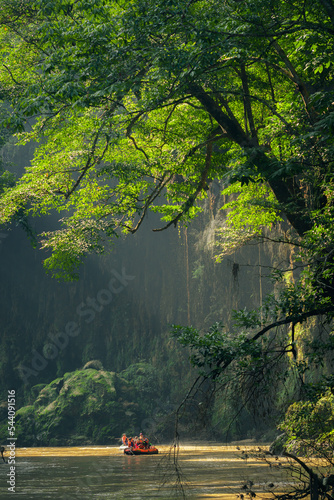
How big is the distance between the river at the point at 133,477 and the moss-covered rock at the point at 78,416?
262 inches

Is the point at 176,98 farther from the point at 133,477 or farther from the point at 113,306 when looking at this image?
the point at 113,306

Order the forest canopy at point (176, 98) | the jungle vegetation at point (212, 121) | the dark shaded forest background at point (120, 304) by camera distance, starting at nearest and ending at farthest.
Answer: the jungle vegetation at point (212, 121)
the forest canopy at point (176, 98)
the dark shaded forest background at point (120, 304)

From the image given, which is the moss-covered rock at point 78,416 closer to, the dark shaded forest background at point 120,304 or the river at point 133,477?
the dark shaded forest background at point 120,304

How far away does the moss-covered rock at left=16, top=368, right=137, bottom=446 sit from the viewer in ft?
97.8

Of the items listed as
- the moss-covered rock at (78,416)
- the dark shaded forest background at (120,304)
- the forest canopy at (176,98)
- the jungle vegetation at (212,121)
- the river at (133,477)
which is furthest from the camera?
the dark shaded forest background at (120,304)

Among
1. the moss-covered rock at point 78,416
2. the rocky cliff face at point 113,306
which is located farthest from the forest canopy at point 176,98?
the rocky cliff face at point 113,306

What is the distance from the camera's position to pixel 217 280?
35.1 meters

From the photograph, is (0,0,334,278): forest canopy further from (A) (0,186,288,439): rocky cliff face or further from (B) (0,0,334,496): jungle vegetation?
(A) (0,186,288,439): rocky cliff face

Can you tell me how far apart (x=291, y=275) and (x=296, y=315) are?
1502cm

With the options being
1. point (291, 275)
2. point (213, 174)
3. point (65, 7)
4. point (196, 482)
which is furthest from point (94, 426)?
point (65, 7)

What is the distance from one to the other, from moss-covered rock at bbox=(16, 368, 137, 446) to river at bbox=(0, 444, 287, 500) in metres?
6.66

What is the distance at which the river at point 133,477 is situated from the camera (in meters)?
11.8

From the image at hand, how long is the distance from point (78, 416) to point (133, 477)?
16218 mm

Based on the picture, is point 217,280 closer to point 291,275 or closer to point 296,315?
point 291,275
